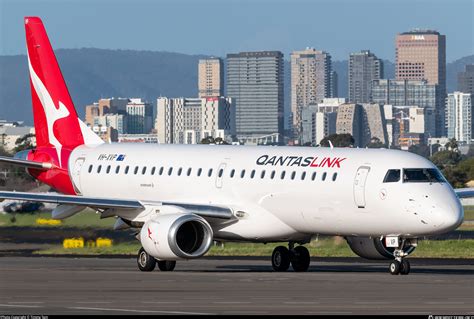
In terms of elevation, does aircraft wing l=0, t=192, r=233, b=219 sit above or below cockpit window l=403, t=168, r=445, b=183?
below

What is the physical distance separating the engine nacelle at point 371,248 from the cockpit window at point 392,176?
12.1 ft

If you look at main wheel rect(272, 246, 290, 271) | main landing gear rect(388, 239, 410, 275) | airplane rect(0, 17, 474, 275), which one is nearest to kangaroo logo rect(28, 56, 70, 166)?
airplane rect(0, 17, 474, 275)

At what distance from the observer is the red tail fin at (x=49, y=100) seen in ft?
186

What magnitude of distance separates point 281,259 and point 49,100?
12.9 metres

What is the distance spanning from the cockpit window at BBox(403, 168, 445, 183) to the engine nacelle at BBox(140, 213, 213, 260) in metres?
6.58

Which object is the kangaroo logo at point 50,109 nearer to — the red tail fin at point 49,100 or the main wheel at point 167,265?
the red tail fin at point 49,100

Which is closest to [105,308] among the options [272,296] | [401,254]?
[272,296]

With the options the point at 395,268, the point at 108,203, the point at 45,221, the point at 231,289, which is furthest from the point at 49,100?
the point at 231,289

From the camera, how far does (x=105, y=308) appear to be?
32.5 metres

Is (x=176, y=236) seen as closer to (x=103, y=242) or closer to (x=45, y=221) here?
(x=103, y=242)

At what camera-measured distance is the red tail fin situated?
5662 centimetres

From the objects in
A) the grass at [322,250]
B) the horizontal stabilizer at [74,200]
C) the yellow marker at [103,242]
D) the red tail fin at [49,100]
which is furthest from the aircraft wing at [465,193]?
the yellow marker at [103,242]

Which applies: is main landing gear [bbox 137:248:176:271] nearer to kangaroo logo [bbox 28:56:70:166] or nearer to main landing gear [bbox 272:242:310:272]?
main landing gear [bbox 272:242:310:272]

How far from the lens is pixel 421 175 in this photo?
4566 cm
